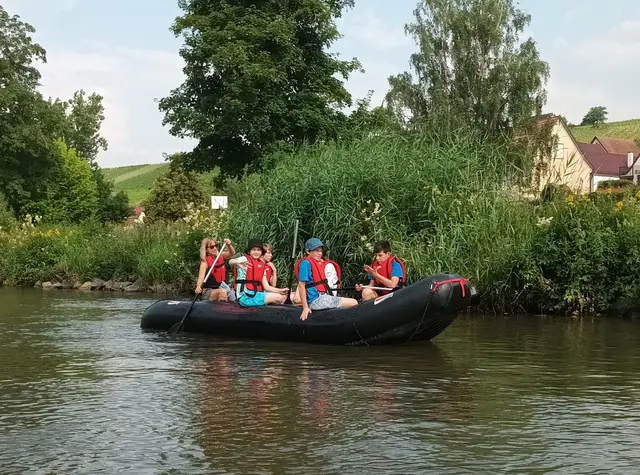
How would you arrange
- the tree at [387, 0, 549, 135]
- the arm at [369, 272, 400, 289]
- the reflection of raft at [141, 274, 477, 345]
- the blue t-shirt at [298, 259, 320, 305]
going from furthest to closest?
the tree at [387, 0, 549, 135] → the arm at [369, 272, 400, 289] → the blue t-shirt at [298, 259, 320, 305] → the reflection of raft at [141, 274, 477, 345]

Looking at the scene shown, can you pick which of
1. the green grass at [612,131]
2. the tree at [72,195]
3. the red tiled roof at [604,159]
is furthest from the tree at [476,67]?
the green grass at [612,131]

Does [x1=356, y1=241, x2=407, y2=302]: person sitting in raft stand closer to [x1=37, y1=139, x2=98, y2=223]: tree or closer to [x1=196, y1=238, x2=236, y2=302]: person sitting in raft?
[x1=196, y1=238, x2=236, y2=302]: person sitting in raft

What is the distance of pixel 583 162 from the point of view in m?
28.4

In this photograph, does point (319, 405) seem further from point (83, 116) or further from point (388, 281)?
point (83, 116)

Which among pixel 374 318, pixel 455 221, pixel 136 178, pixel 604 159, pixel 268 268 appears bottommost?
pixel 374 318

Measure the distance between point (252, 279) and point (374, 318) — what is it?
6.67 feet

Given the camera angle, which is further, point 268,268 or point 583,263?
point 583,263

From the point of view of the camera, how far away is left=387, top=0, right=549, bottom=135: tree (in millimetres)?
38531

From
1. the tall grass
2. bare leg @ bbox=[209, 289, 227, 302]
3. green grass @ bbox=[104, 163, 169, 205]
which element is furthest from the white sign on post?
green grass @ bbox=[104, 163, 169, 205]

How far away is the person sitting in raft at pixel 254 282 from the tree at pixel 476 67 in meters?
26.0

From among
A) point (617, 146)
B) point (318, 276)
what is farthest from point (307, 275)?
point (617, 146)

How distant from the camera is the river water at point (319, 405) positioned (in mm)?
6285

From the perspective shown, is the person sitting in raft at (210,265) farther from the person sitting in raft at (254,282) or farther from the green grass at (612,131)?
the green grass at (612,131)

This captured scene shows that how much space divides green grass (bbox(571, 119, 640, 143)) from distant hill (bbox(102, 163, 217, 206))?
48108mm
